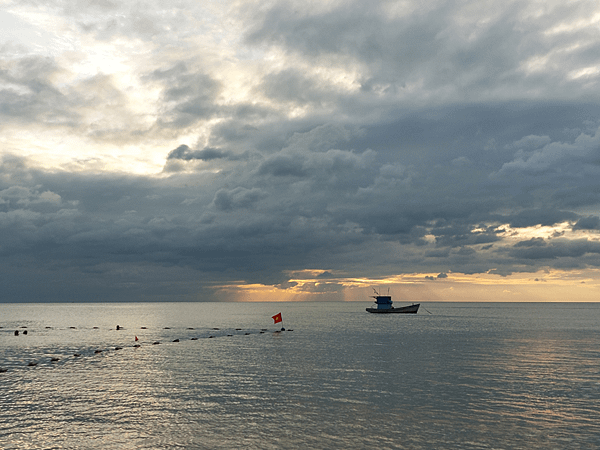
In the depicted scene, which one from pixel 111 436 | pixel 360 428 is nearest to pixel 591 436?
pixel 360 428

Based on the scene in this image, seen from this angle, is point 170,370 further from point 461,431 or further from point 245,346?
point 461,431

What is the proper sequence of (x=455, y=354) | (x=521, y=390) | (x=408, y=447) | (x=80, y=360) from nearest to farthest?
(x=408, y=447) < (x=521, y=390) < (x=80, y=360) < (x=455, y=354)

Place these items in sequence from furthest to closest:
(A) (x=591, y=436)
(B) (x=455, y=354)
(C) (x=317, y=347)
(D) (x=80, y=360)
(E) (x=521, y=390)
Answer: (C) (x=317, y=347) < (B) (x=455, y=354) < (D) (x=80, y=360) < (E) (x=521, y=390) < (A) (x=591, y=436)

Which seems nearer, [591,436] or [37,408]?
[591,436]

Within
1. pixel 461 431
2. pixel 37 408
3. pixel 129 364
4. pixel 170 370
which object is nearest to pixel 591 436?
pixel 461 431

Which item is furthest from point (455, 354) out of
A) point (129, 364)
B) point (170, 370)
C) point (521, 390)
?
point (129, 364)

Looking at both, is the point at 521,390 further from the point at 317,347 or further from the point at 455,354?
the point at 317,347

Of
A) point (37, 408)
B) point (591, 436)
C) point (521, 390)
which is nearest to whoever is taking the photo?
point (591, 436)

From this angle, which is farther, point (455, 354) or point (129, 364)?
point (455, 354)

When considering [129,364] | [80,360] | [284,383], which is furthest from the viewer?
[80,360]
